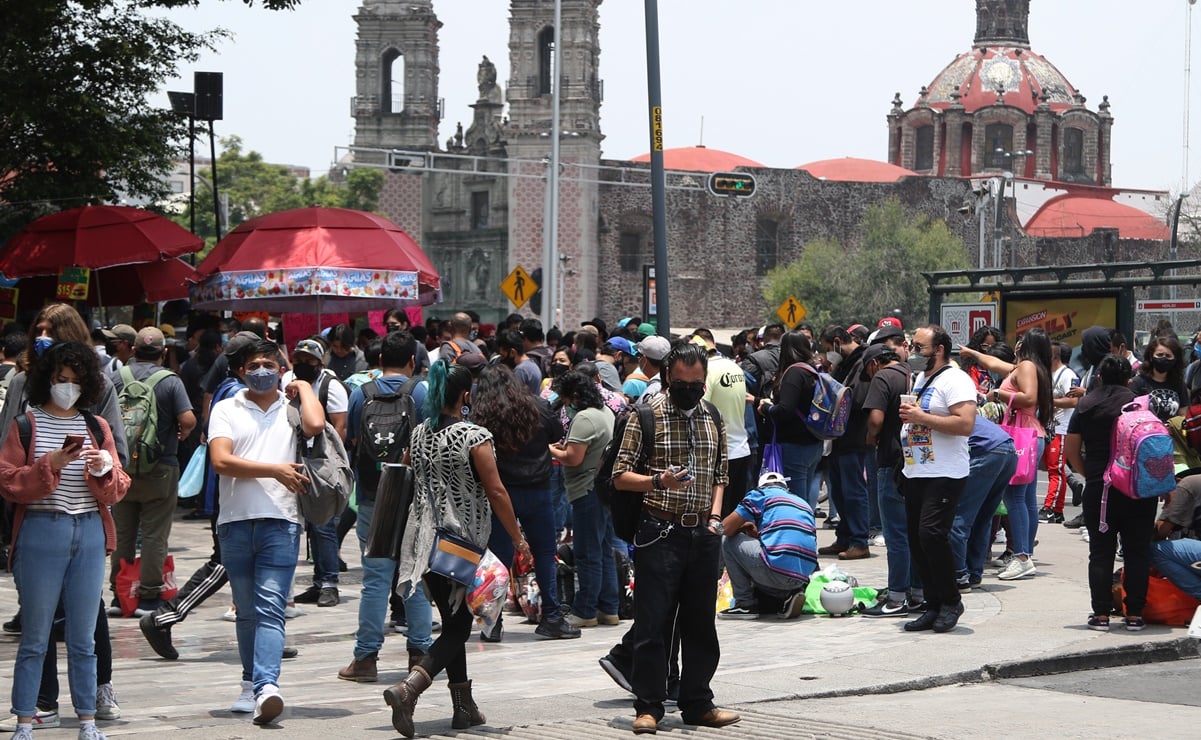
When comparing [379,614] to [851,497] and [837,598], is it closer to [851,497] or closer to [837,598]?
[837,598]

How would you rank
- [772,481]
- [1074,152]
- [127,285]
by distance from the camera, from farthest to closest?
[1074,152] → [127,285] → [772,481]

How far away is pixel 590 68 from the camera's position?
57.9 meters

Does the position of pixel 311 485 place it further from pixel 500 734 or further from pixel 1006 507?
pixel 1006 507

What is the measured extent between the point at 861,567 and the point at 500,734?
19.0 feet

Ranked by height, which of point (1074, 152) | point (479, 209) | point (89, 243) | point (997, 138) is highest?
point (997, 138)

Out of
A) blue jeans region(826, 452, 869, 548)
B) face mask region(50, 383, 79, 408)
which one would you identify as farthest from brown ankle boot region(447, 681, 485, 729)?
blue jeans region(826, 452, 869, 548)

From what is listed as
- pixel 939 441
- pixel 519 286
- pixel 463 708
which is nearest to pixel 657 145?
pixel 939 441

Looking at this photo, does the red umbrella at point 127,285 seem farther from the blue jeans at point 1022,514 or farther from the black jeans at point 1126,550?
the black jeans at point 1126,550

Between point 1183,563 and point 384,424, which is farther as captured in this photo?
point 1183,563

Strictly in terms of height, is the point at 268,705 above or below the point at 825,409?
below

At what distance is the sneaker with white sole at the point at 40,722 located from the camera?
698cm

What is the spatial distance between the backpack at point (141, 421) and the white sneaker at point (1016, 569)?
5778mm

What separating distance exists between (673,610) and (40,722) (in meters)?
2.74

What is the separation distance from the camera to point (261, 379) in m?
7.43
